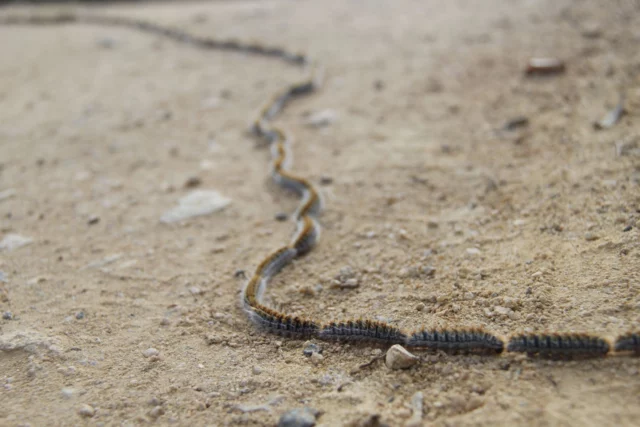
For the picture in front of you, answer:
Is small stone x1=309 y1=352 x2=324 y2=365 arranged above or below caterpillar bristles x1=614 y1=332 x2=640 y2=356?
below

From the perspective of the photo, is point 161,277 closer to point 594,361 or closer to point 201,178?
point 201,178

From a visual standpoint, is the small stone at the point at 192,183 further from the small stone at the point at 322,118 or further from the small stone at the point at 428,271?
the small stone at the point at 428,271

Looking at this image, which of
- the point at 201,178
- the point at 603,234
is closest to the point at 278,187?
the point at 201,178

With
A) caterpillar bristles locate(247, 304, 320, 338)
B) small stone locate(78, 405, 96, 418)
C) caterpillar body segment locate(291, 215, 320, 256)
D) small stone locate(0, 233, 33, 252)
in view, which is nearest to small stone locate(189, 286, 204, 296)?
caterpillar bristles locate(247, 304, 320, 338)

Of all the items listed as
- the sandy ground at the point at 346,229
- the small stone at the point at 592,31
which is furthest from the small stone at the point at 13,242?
the small stone at the point at 592,31

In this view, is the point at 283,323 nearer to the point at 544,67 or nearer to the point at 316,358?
the point at 316,358

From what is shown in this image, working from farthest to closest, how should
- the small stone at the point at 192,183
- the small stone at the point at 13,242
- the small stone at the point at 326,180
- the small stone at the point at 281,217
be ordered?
the small stone at the point at 192,183 < the small stone at the point at 326,180 < the small stone at the point at 281,217 < the small stone at the point at 13,242

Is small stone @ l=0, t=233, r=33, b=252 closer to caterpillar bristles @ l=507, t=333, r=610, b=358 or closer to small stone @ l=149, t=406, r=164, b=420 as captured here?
small stone @ l=149, t=406, r=164, b=420
